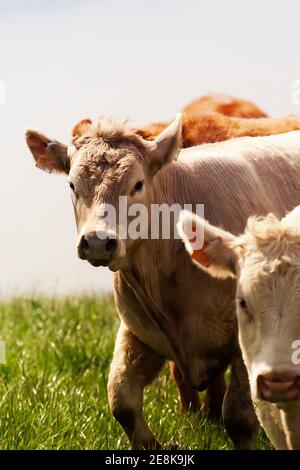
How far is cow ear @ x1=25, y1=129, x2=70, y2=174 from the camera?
863 cm

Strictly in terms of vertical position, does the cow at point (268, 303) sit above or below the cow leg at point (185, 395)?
above

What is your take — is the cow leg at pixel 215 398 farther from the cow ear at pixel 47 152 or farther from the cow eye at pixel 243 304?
the cow eye at pixel 243 304

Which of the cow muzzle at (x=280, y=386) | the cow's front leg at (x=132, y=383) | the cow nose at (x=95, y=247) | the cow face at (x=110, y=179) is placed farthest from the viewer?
the cow's front leg at (x=132, y=383)

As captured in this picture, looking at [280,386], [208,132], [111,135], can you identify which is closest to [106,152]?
[111,135]

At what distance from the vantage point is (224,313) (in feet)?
27.2

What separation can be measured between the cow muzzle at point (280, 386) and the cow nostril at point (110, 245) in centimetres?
155

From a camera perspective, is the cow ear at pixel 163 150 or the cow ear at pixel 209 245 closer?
the cow ear at pixel 209 245

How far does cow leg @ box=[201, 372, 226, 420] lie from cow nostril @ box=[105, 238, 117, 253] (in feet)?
7.66

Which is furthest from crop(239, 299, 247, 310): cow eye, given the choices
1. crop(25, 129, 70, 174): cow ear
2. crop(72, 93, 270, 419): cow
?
crop(72, 93, 270, 419): cow

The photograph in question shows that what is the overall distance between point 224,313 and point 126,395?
895 millimetres

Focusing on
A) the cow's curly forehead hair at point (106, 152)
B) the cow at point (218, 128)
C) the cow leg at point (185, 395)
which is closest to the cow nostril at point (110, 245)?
the cow's curly forehead hair at point (106, 152)

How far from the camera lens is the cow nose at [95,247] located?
25.0 ft

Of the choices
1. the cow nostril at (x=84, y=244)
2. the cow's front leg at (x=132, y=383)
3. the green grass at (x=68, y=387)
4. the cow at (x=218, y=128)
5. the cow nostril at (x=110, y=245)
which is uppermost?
the cow nostril at (x=84, y=244)

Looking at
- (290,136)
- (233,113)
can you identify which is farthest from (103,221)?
(233,113)
